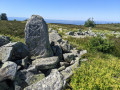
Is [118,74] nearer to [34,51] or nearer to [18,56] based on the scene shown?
[34,51]

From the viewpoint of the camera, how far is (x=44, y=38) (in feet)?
25.8

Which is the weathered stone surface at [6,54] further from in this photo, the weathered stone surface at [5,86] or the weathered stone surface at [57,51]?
the weathered stone surface at [57,51]

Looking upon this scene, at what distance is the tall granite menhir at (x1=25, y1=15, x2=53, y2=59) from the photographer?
7.64 metres

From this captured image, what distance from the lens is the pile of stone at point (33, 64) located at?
5.30m

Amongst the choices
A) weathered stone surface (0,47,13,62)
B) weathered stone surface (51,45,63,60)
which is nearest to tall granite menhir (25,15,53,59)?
weathered stone surface (51,45,63,60)

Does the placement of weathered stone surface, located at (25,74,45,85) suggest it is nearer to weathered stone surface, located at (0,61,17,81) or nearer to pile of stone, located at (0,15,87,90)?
pile of stone, located at (0,15,87,90)

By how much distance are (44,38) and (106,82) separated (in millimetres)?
4591

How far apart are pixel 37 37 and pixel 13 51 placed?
1.76m

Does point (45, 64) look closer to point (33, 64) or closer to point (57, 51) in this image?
point (33, 64)

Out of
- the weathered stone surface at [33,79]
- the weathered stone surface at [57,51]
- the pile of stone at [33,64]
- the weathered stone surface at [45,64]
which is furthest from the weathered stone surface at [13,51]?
the weathered stone surface at [57,51]

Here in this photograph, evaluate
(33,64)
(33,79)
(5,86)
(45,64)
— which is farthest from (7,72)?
(45,64)

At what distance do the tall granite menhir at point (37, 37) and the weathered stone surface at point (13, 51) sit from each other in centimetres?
52

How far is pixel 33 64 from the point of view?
23.2ft

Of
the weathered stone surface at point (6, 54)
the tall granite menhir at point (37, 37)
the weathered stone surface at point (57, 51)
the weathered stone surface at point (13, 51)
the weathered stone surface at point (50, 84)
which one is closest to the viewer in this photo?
the weathered stone surface at point (50, 84)
